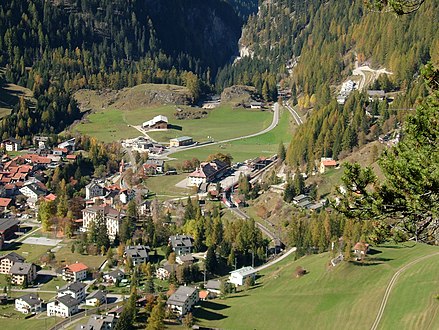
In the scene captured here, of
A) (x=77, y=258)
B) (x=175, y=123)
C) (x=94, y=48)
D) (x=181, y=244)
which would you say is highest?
(x=94, y=48)

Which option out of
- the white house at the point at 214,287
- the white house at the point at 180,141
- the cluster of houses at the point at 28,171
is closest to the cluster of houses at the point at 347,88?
the white house at the point at 180,141

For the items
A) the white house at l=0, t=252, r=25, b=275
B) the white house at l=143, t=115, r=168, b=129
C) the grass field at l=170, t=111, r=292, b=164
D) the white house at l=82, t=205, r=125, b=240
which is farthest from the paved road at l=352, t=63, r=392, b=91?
the white house at l=0, t=252, r=25, b=275

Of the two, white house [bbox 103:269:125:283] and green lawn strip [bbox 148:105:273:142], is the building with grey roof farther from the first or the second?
green lawn strip [bbox 148:105:273:142]

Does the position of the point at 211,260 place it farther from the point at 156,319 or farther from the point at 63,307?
the point at 63,307

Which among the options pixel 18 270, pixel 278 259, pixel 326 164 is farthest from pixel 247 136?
pixel 18 270

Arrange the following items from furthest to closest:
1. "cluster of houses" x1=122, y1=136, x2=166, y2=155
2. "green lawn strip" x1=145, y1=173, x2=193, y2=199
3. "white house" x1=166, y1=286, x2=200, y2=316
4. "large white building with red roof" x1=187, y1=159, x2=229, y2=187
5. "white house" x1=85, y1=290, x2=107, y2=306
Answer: "cluster of houses" x1=122, y1=136, x2=166, y2=155
"large white building with red roof" x1=187, y1=159, x2=229, y2=187
"green lawn strip" x1=145, y1=173, x2=193, y2=199
"white house" x1=85, y1=290, x2=107, y2=306
"white house" x1=166, y1=286, x2=200, y2=316

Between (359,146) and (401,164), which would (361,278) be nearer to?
(359,146)
